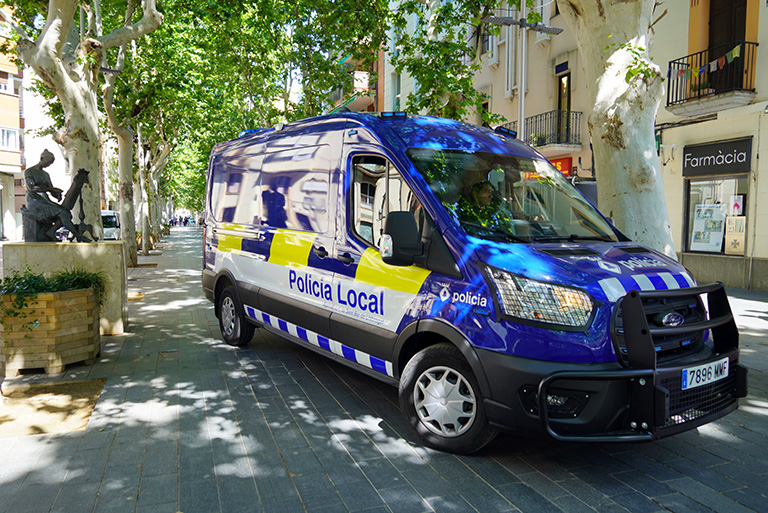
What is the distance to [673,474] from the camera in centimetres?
362

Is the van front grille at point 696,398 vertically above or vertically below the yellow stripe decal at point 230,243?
below

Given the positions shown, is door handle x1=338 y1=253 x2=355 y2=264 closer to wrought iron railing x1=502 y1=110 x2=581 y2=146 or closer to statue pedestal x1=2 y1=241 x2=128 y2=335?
statue pedestal x1=2 y1=241 x2=128 y2=335

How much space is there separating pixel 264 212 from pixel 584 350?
12.4ft

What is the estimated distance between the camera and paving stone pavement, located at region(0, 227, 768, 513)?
10.7ft

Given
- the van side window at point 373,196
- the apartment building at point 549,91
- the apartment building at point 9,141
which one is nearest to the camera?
the van side window at point 373,196

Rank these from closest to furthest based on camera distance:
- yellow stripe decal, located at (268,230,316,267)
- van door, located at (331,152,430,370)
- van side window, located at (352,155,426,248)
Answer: van door, located at (331,152,430,370)
van side window, located at (352,155,426,248)
yellow stripe decal, located at (268,230,316,267)

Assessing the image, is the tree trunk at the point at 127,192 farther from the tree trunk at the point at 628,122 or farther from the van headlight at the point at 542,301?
the van headlight at the point at 542,301

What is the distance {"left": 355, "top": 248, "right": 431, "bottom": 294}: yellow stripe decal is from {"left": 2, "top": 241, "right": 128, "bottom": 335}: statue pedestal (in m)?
4.27

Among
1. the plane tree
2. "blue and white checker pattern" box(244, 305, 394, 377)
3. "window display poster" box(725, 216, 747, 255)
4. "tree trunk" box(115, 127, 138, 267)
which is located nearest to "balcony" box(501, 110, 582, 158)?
"window display poster" box(725, 216, 747, 255)

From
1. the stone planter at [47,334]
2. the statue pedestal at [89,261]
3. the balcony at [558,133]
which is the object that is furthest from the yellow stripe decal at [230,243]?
the balcony at [558,133]

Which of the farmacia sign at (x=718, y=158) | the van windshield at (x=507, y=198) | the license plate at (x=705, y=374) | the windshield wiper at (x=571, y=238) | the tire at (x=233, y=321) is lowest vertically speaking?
the tire at (x=233, y=321)

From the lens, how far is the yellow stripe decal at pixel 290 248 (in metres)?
5.25

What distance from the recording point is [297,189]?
5.52m

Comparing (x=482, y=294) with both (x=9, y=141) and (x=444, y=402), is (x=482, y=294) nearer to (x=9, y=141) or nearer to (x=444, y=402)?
(x=444, y=402)
